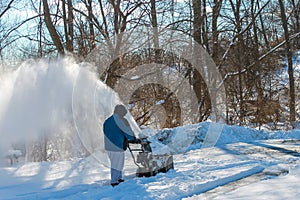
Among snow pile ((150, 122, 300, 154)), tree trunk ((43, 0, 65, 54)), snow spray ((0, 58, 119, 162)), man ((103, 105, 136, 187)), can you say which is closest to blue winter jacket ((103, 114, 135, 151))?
man ((103, 105, 136, 187))

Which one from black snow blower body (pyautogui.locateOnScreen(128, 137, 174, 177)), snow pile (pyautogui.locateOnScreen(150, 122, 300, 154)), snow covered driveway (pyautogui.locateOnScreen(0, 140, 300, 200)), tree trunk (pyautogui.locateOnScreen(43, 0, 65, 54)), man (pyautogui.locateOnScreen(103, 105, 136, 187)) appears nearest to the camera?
snow covered driveway (pyautogui.locateOnScreen(0, 140, 300, 200))

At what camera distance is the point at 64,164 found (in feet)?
30.7

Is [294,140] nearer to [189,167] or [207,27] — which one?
[189,167]

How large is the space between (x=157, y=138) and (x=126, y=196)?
7017mm

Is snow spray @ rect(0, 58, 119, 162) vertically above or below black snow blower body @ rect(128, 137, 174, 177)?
above

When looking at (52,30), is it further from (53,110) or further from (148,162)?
(148,162)

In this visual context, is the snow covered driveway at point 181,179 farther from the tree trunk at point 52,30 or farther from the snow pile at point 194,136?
the tree trunk at point 52,30

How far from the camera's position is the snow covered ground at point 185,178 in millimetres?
5766

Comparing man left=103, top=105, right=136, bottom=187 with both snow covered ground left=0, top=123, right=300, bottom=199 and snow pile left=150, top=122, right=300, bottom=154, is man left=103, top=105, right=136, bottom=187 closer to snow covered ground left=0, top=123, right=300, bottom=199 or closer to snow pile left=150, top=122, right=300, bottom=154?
snow covered ground left=0, top=123, right=300, bottom=199

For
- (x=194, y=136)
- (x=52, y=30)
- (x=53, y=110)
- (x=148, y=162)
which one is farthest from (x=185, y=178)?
(x=52, y=30)

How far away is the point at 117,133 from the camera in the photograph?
6.88 meters

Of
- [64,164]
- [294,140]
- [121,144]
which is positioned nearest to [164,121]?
[294,140]

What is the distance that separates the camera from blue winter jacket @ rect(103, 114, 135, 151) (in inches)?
270

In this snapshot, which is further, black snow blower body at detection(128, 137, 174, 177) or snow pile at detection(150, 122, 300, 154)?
snow pile at detection(150, 122, 300, 154)
